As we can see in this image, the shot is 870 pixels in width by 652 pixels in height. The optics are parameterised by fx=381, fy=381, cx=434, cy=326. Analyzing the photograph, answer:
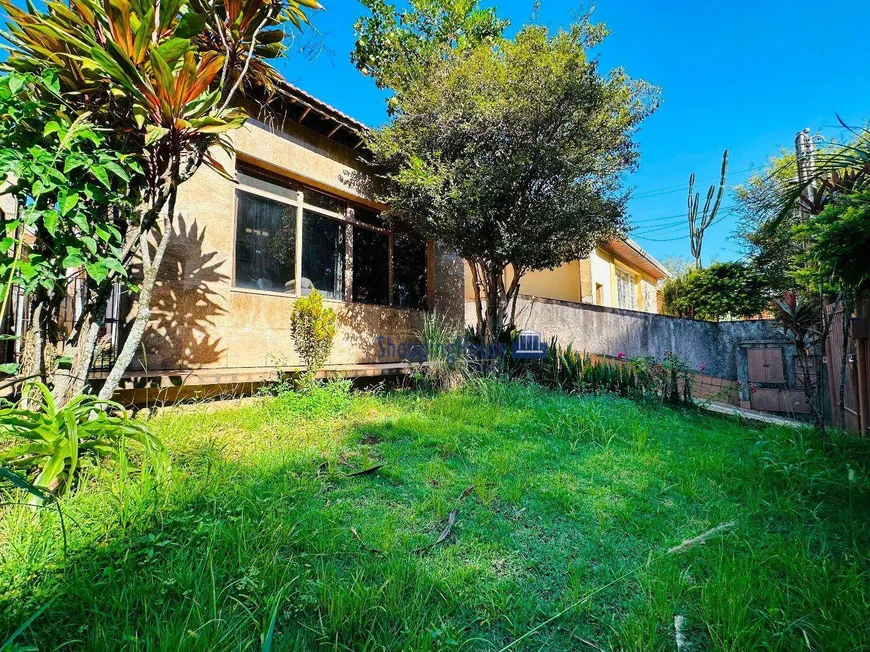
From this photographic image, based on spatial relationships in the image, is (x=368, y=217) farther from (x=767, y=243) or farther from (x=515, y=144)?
(x=767, y=243)

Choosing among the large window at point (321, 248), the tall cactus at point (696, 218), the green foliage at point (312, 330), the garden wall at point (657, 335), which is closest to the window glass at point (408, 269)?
the large window at point (321, 248)

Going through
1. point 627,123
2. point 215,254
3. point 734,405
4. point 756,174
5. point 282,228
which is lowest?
point 734,405

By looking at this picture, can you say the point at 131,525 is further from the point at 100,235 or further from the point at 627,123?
the point at 627,123

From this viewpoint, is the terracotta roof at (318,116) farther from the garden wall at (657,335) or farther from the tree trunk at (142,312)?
the garden wall at (657,335)

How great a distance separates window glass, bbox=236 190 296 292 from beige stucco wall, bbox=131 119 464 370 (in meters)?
0.19

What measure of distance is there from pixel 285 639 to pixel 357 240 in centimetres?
579

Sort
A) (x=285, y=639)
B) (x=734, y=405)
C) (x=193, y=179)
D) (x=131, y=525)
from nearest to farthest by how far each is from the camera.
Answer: (x=285, y=639)
(x=131, y=525)
(x=193, y=179)
(x=734, y=405)

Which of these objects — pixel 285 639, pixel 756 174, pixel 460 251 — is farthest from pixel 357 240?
pixel 756 174

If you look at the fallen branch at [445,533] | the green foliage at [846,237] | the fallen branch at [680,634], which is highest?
the green foliage at [846,237]

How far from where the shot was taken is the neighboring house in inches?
456

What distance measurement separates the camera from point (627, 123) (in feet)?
18.9

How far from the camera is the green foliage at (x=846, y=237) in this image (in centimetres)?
219

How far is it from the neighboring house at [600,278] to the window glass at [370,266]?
2.88m

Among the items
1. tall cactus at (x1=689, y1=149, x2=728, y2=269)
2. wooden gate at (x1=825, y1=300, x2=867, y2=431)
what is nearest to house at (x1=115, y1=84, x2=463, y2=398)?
wooden gate at (x1=825, y1=300, x2=867, y2=431)
